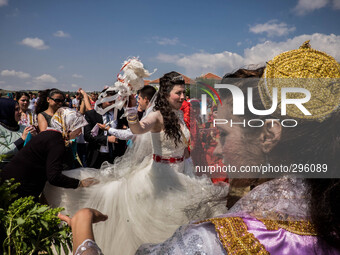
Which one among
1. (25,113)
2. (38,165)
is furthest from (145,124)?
(25,113)

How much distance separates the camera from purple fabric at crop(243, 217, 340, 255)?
0.82m

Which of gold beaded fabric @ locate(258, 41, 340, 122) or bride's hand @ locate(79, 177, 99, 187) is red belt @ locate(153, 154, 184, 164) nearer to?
bride's hand @ locate(79, 177, 99, 187)

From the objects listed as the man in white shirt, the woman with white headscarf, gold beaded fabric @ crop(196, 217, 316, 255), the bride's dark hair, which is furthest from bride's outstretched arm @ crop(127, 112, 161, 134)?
gold beaded fabric @ crop(196, 217, 316, 255)

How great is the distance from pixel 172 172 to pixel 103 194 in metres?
0.79

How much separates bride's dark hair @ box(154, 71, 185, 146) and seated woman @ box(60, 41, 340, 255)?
6.85 ft

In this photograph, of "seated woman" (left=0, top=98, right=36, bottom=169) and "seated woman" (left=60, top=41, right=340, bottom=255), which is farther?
"seated woman" (left=0, top=98, right=36, bottom=169)

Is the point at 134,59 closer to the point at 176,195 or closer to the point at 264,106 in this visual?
the point at 176,195

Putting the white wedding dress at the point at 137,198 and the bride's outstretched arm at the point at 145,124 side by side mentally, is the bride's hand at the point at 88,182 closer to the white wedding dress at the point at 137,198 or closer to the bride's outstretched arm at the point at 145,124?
the white wedding dress at the point at 137,198

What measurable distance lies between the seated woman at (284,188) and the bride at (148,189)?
1.41m

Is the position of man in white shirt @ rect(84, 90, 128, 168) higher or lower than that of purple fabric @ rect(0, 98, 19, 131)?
lower

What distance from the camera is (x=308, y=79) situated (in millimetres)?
925

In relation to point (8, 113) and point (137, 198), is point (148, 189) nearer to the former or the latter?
point (137, 198)

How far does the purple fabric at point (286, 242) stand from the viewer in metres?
0.82

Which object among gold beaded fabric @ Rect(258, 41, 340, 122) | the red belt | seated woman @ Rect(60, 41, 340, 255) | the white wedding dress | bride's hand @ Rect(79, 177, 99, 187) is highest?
gold beaded fabric @ Rect(258, 41, 340, 122)
